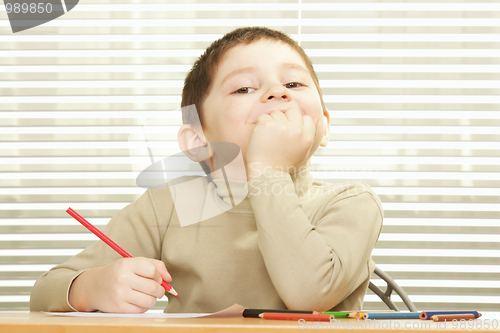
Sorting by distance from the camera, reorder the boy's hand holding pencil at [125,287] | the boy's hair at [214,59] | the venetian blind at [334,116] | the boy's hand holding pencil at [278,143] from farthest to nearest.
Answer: the venetian blind at [334,116] → the boy's hair at [214,59] → the boy's hand holding pencil at [278,143] → the boy's hand holding pencil at [125,287]

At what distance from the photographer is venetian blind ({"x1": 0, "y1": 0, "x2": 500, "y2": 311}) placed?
146cm

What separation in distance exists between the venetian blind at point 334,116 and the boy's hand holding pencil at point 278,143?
76 cm

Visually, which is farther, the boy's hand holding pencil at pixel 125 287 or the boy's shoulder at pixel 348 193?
the boy's shoulder at pixel 348 193

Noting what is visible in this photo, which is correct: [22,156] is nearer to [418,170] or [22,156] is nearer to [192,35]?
[192,35]

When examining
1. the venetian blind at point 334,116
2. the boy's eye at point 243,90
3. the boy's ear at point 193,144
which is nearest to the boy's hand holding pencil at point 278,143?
the boy's eye at point 243,90

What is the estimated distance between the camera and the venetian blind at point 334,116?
1456mm

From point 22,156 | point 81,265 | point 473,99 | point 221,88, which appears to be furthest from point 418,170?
point 22,156

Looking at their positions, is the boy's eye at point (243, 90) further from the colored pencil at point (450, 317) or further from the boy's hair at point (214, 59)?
the colored pencil at point (450, 317)

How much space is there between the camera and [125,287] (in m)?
0.57

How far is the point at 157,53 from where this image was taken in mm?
1512

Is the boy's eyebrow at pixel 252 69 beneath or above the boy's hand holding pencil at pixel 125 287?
above

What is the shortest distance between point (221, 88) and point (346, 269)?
1.57 ft

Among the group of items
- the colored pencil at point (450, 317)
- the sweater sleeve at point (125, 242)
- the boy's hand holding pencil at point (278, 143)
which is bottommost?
the sweater sleeve at point (125, 242)

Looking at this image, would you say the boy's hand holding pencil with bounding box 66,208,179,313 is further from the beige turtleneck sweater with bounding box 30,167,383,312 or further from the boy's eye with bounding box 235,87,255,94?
the boy's eye with bounding box 235,87,255,94
